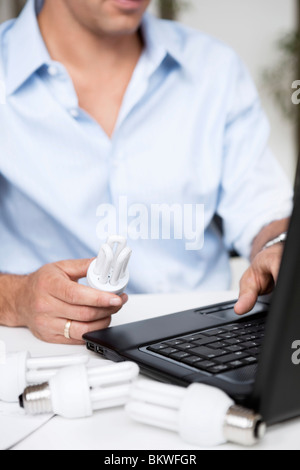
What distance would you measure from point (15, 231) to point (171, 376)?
25.7 inches

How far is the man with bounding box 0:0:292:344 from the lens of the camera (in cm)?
102

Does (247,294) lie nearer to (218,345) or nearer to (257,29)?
(218,345)

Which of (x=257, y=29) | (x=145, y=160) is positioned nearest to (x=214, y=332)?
(x=145, y=160)

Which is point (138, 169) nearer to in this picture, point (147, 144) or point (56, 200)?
point (147, 144)

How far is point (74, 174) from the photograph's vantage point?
3.37 feet

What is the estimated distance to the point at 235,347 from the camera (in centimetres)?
50

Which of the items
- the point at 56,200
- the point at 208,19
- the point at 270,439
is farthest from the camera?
the point at 208,19

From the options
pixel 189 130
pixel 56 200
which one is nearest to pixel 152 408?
pixel 56 200

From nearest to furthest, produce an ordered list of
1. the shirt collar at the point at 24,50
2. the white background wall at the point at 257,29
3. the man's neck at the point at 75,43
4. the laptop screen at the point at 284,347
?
the laptop screen at the point at 284,347 < the shirt collar at the point at 24,50 < the man's neck at the point at 75,43 < the white background wall at the point at 257,29

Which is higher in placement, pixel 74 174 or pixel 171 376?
pixel 74 174

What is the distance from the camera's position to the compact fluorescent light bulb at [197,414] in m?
0.37

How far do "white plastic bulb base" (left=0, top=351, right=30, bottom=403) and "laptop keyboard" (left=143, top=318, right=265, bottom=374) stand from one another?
111 mm

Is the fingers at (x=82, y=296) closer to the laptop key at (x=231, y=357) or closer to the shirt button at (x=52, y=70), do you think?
the laptop key at (x=231, y=357)

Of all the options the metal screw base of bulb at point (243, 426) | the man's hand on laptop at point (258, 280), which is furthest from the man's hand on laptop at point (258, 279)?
the metal screw base of bulb at point (243, 426)
